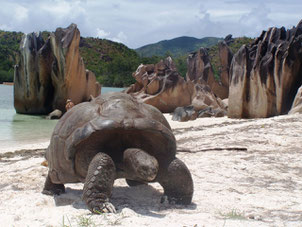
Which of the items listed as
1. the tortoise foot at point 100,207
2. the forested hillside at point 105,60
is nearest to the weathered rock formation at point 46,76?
the tortoise foot at point 100,207

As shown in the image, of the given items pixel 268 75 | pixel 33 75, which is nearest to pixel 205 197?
pixel 268 75

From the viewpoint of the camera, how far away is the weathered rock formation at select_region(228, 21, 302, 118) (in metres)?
10.1

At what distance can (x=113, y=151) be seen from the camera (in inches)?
105

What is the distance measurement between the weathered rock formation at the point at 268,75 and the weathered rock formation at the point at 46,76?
796 centimetres

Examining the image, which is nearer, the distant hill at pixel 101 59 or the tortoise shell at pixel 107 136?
the tortoise shell at pixel 107 136

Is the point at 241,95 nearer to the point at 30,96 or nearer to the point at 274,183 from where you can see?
the point at 274,183

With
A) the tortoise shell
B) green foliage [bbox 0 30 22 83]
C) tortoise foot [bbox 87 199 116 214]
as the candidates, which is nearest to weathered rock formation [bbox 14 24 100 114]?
Result: the tortoise shell

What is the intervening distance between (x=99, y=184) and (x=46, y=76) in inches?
613

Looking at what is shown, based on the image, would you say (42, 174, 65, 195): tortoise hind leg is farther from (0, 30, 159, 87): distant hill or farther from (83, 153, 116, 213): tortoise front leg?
(0, 30, 159, 87): distant hill

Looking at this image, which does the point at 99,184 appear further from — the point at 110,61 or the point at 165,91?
the point at 110,61

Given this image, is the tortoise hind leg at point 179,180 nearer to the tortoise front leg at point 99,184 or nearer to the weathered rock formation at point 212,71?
the tortoise front leg at point 99,184

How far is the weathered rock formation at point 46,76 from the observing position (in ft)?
52.8

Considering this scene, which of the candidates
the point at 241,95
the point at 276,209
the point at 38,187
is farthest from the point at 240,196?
the point at 241,95

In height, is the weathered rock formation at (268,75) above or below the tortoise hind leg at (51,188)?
above
